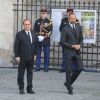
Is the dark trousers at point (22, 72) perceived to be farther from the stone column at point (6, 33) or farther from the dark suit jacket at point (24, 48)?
the stone column at point (6, 33)

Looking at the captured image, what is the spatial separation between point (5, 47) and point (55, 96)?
5438 mm

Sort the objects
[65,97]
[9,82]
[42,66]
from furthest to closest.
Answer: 1. [42,66]
2. [9,82]
3. [65,97]

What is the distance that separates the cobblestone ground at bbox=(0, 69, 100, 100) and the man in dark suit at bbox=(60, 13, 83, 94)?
447 mm

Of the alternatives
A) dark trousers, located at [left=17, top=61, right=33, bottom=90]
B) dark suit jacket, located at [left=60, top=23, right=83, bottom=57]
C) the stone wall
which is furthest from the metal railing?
dark suit jacket, located at [left=60, top=23, right=83, bottom=57]

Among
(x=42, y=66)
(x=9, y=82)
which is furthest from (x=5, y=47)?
(x=9, y=82)

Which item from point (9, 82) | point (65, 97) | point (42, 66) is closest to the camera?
point (65, 97)

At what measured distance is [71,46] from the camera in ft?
36.9

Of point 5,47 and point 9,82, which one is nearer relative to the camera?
point 9,82

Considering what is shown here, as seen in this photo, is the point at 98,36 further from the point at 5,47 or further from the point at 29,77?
the point at 29,77

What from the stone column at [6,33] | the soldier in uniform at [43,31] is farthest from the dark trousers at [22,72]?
the stone column at [6,33]

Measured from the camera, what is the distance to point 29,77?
11.5 m

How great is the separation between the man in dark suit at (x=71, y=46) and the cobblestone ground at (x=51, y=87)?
447 mm

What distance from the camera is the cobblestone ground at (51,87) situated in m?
11.2

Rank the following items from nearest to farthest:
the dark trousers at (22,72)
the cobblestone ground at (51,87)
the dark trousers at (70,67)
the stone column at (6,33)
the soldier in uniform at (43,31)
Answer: the cobblestone ground at (51,87) → the dark trousers at (70,67) → the dark trousers at (22,72) → the soldier in uniform at (43,31) → the stone column at (6,33)
